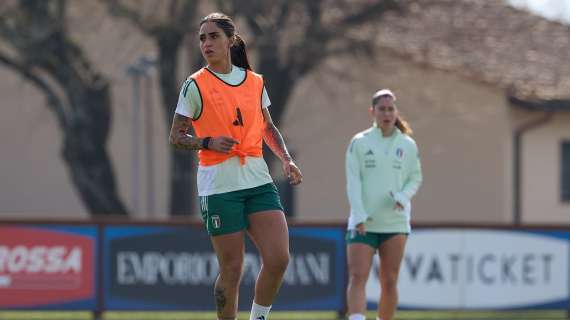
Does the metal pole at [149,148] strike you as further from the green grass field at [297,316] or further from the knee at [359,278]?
the knee at [359,278]

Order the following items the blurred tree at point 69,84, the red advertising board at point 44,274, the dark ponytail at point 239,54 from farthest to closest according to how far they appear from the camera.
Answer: the blurred tree at point 69,84 → the red advertising board at point 44,274 → the dark ponytail at point 239,54

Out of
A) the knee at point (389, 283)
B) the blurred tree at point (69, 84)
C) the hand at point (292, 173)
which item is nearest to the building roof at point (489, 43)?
the blurred tree at point (69, 84)

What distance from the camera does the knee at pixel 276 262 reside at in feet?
23.5

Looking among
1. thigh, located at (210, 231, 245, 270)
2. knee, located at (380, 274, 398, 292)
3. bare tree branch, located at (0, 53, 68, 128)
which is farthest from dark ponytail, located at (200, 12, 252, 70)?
bare tree branch, located at (0, 53, 68, 128)

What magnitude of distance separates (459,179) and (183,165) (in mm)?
7667

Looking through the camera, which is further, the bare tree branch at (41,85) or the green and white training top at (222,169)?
the bare tree branch at (41,85)

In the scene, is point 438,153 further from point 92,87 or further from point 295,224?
point 295,224

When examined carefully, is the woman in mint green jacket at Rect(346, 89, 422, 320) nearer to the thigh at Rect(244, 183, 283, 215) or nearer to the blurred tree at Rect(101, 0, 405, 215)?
the thigh at Rect(244, 183, 283, 215)

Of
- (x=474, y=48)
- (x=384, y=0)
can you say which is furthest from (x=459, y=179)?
(x=384, y=0)

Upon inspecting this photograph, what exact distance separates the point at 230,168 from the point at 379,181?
2440 millimetres

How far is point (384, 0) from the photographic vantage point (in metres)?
19.8

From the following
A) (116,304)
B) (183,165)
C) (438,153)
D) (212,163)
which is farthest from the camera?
(438,153)

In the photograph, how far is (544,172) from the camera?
26.4m

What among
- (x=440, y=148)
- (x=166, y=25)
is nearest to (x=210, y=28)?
(x=166, y=25)
